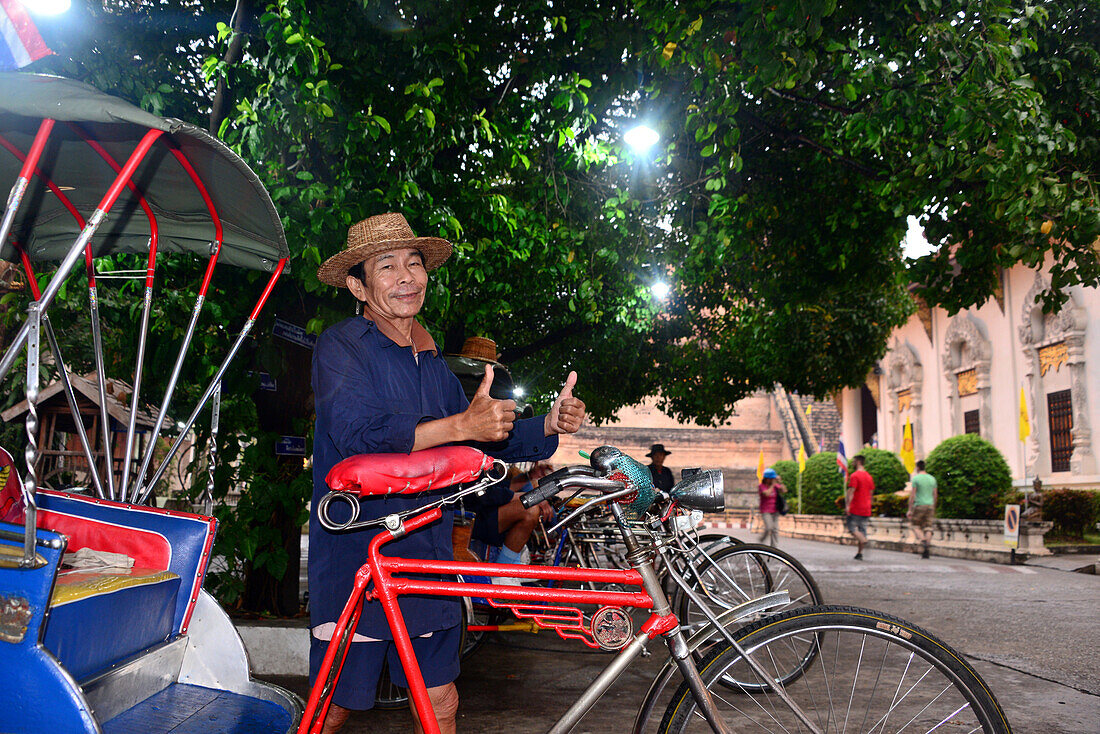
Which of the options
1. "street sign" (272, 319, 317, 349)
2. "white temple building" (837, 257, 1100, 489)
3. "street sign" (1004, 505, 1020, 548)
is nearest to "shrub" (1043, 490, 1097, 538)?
"street sign" (1004, 505, 1020, 548)

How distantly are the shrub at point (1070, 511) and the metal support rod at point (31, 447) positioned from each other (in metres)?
18.3

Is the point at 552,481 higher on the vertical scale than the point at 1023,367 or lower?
lower

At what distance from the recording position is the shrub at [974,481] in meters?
17.8

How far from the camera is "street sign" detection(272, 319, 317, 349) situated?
560cm

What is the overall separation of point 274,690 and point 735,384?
51.8 feet

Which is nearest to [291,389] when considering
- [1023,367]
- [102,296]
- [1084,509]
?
[102,296]

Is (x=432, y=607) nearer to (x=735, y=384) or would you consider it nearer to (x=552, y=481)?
(x=552, y=481)

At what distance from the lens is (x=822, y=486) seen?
25.7 m

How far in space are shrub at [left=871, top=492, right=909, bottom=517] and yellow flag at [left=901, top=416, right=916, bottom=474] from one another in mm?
5326

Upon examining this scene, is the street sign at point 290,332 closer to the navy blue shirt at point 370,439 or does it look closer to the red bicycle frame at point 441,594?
the navy blue shirt at point 370,439

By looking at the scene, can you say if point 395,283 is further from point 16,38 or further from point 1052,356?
point 1052,356

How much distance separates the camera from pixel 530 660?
18.7 ft

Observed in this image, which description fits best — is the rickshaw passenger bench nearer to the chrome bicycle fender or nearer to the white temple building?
the chrome bicycle fender

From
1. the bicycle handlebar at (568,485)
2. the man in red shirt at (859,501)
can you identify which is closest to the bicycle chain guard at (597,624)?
the bicycle handlebar at (568,485)
